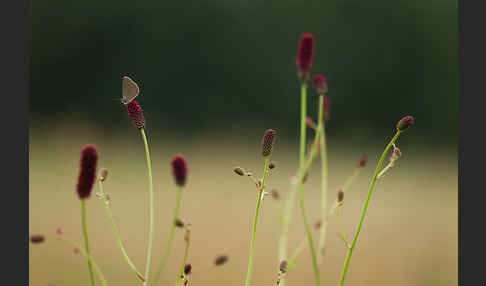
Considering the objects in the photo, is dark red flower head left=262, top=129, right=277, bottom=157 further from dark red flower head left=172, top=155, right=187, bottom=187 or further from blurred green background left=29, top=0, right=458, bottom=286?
blurred green background left=29, top=0, right=458, bottom=286

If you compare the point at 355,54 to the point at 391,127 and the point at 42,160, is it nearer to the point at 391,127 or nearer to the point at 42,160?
the point at 391,127

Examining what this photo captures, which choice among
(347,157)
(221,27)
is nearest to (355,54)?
(221,27)

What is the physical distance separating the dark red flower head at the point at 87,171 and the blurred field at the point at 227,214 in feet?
0.73

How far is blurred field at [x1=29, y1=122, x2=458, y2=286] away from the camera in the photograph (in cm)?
90

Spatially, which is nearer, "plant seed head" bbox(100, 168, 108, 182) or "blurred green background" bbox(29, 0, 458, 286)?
"plant seed head" bbox(100, 168, 108, 182)

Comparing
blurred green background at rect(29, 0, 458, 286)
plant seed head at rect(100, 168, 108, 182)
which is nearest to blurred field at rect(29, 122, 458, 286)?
blurred green background at rect(29, 0, 458, 286)

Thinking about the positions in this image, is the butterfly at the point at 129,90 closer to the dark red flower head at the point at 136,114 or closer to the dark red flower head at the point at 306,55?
the dark red flower head at the point at 136,114

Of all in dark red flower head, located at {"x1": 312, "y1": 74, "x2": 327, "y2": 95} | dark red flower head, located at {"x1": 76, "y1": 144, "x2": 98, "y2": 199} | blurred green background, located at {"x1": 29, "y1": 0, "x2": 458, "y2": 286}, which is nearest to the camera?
dark red flower head, located at {"x1": 76, "y1": 144, "x2": 98, "y2": 199}

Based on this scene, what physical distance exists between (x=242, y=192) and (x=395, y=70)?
2.45m

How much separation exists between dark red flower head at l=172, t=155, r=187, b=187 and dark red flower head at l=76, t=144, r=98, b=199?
0.06m

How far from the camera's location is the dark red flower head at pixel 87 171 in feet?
1.09

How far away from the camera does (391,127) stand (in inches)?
146

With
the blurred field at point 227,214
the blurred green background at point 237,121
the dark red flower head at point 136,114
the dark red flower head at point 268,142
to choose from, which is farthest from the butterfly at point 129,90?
the blurred green background at point 237,121

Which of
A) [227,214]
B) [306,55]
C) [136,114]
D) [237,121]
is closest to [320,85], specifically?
[306,55]
